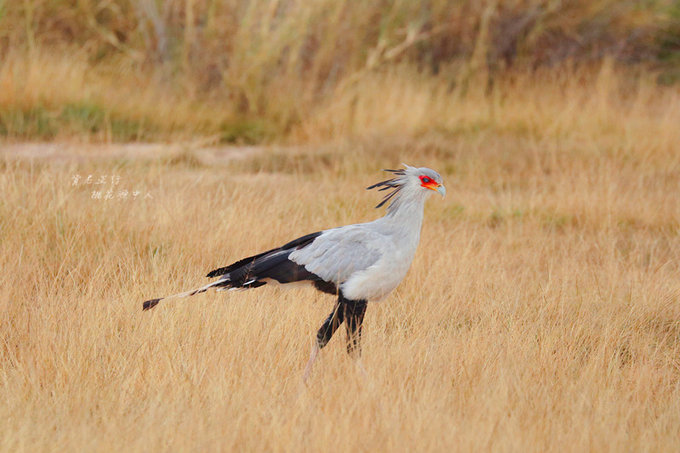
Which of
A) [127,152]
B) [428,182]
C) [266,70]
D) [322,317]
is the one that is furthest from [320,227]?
[266,70]

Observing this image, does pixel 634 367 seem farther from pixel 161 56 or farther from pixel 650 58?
pixel 650 58

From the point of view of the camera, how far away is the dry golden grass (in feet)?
9.91

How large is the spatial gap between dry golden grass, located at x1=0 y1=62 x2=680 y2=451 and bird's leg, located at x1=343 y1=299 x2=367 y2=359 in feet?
0.36

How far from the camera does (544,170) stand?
8836 mm

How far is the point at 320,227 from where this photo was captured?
19.6 ft

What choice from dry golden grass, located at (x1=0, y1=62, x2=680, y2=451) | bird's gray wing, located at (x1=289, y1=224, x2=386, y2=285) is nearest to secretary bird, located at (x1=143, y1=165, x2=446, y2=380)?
bird's gray wing, located at (x1=289, y1=224, x2=386, y2=285)

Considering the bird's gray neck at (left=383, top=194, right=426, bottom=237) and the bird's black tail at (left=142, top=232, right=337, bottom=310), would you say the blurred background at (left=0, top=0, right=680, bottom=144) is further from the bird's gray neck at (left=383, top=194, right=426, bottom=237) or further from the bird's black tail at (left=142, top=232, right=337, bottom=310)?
the bird's gray neck at (left=383, top=194, right=426, bottom=237)

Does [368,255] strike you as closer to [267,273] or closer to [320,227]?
[267,273]

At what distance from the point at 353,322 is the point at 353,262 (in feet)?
0.94

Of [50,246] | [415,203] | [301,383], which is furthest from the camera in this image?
[50,246]

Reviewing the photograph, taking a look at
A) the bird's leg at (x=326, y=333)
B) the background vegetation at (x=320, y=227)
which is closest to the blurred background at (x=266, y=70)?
the background vegetation at (x=320, y=227)

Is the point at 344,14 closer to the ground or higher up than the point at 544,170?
higher up

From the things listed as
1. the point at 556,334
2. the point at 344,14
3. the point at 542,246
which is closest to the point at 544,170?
the point at 542,246

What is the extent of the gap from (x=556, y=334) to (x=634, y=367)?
1.28 feet
